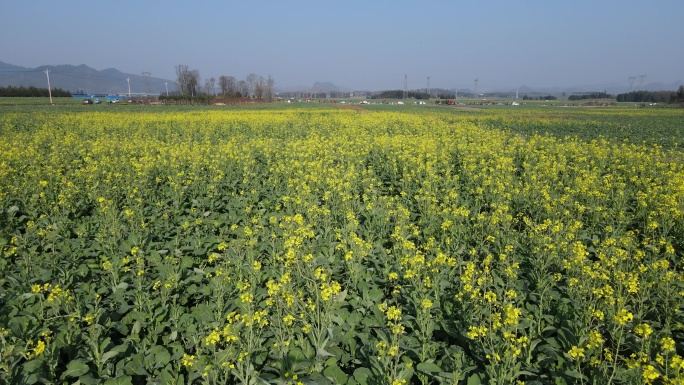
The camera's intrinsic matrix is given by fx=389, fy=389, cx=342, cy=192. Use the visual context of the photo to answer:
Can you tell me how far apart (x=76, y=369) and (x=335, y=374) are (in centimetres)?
233

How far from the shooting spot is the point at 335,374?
3570mm

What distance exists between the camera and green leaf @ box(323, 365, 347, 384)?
3.51 m

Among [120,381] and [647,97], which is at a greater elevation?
[647,97]

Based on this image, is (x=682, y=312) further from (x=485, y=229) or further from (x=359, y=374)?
(x=359, y=374)

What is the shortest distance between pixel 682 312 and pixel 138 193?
979 cm

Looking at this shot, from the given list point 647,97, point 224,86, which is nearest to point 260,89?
point 224,86

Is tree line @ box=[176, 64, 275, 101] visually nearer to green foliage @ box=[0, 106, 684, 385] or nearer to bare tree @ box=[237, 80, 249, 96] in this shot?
bare tree @ box=[237, 80, 249, 96]

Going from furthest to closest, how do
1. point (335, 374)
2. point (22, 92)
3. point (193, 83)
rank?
point (193, 83) → point (22, 92) → point (335, 374)

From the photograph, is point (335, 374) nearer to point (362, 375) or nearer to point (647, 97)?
point (362, 375)

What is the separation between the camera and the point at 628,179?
10.9 meters

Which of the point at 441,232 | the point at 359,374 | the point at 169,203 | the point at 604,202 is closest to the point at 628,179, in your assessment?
the point at 604,202

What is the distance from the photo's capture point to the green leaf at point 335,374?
11.5ft

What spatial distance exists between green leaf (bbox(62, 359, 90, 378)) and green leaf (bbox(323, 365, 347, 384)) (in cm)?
214

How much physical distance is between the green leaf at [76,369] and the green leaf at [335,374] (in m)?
2.14
